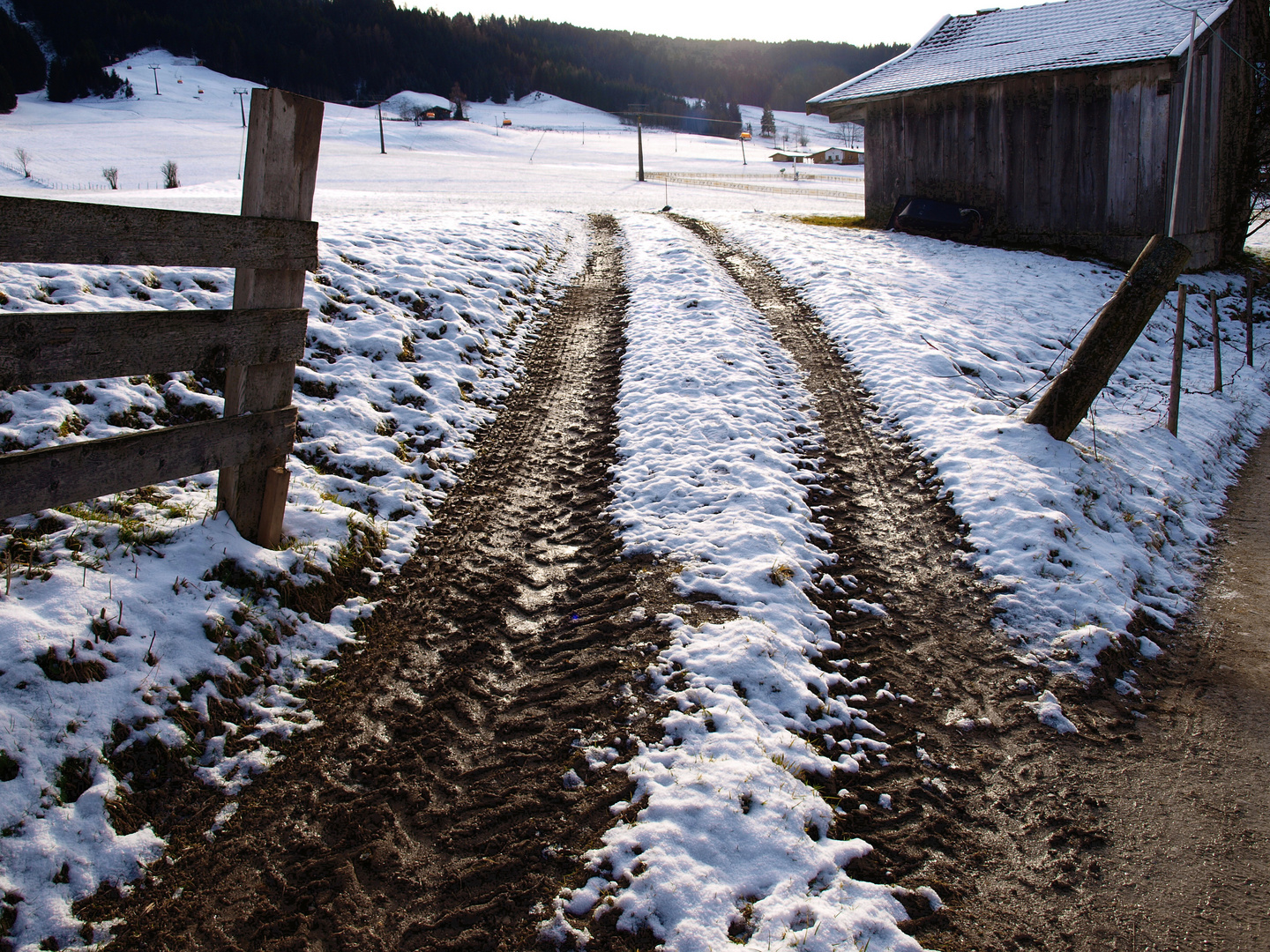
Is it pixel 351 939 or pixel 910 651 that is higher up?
pixel 910 651

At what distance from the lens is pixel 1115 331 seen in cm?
686

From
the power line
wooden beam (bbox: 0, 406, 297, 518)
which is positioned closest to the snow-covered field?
wooden beam (bbox: 0, 406, 297, 518)

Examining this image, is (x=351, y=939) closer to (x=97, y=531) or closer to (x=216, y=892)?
(x=216, y=892)

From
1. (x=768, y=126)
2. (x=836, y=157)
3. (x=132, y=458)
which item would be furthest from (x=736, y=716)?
(x=768, y=126)

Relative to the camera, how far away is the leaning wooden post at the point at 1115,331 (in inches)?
268

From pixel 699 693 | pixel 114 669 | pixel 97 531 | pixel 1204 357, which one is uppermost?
pixel 1204 357

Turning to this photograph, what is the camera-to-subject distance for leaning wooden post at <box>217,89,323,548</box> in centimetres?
398

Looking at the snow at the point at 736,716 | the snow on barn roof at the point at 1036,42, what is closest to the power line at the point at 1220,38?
the snow on barn roof at the point at 1036,42

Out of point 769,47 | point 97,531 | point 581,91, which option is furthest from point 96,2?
point 97,531

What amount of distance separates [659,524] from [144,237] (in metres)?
3.91

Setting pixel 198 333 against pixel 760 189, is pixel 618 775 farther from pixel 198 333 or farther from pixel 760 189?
pixel 760 189

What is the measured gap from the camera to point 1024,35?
19.5m

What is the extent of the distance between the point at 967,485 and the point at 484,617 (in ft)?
15.3

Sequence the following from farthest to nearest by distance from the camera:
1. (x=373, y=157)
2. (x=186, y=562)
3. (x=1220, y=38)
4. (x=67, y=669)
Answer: (x=373, y=157)
(x=1220, y=38)
(x=186, y=562)
(x=67, y=669)
